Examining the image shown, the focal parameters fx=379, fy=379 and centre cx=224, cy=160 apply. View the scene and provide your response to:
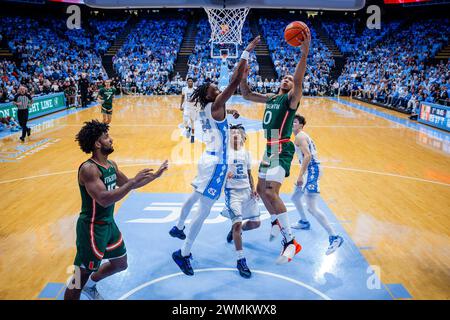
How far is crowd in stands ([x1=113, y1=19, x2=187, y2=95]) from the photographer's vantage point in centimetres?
2733

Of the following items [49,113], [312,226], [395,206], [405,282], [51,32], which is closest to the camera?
[405,282]

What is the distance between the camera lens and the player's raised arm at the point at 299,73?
3.90 m

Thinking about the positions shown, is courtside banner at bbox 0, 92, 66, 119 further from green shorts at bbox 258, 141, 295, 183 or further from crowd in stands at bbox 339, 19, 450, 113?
crowd in stands at bbox 339, 19, 450, 113

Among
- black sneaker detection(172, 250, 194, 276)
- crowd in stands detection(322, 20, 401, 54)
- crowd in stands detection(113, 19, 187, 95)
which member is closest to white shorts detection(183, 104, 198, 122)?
black sneaker detection(172, 250, 194, 276)

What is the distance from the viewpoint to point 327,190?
7.21m

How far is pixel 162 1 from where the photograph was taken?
35.1ft

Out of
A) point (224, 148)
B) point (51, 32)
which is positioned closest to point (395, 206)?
point (224, 148)

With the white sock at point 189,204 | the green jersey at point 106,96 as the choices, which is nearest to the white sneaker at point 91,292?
the white sock at point 189,204

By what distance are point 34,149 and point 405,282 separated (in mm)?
9683

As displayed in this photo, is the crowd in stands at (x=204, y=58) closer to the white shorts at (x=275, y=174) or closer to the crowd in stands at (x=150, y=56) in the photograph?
the crowd in stands at (x=150, y=56)

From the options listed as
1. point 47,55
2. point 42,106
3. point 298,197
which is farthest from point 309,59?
point 298,197

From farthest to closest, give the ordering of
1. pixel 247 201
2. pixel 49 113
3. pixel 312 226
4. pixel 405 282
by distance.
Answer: pixel 49 113
pixel 312 226
pixel 247 201
pixel 405 282

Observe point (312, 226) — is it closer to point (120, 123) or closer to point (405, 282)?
point (405, 282)

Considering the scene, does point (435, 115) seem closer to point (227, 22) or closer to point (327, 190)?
point (227, 22)
